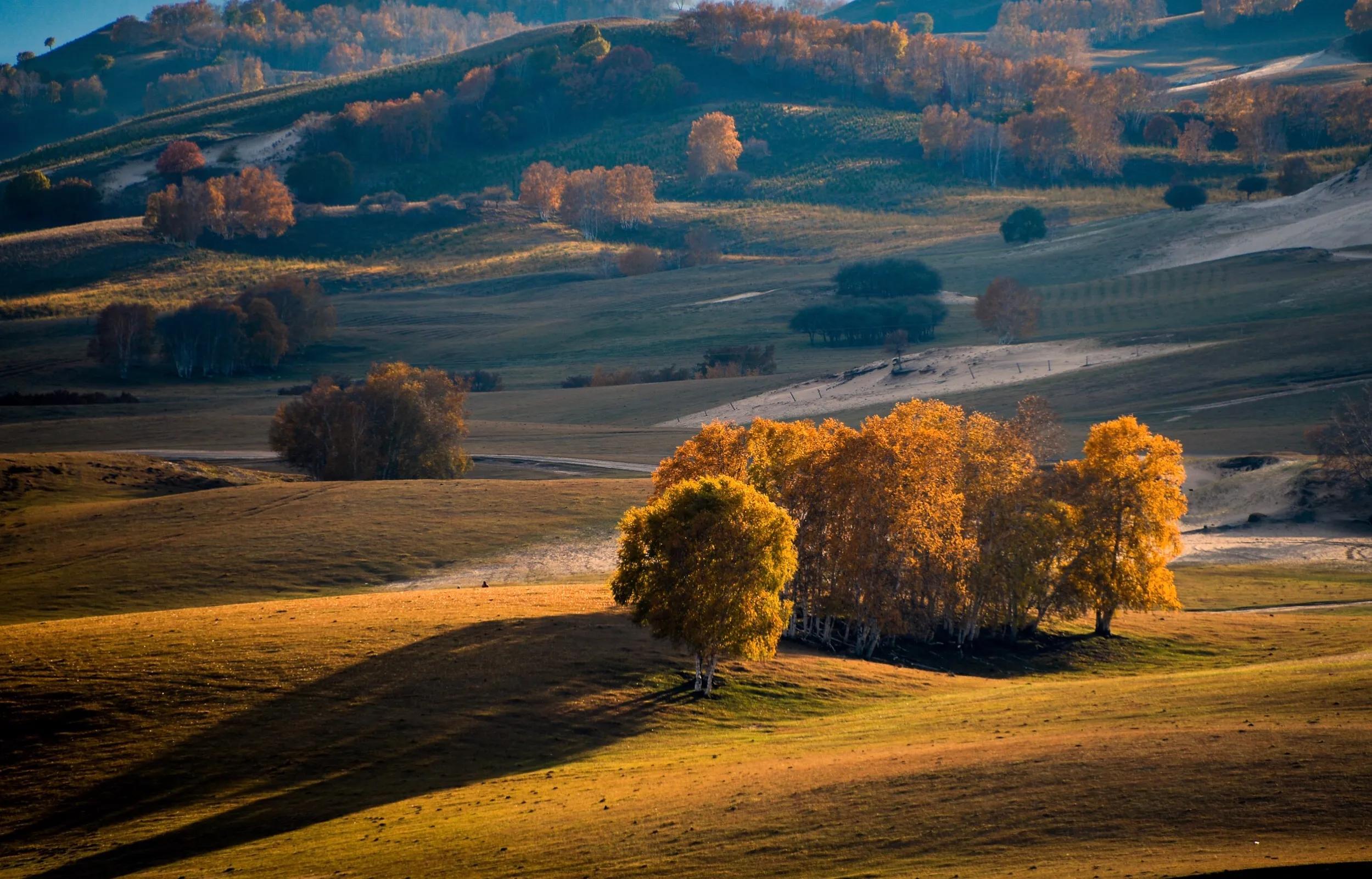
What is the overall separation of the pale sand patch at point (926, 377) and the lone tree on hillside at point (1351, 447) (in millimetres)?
42488

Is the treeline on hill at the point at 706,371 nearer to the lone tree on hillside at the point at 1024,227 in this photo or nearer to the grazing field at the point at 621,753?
the lone tree on hillside at the point at 1024,227

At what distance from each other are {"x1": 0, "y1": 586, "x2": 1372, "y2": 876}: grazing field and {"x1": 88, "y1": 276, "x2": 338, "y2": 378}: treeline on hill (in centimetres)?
10870

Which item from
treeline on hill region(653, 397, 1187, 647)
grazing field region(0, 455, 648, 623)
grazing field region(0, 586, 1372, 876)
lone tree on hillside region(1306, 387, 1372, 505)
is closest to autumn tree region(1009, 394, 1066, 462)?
treeline on hill region(653, 397, 1187, 647)

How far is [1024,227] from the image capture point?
192375 millimetres

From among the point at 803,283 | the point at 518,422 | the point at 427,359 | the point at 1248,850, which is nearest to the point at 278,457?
the point at 518,422

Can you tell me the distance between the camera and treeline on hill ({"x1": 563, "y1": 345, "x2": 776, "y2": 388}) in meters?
146

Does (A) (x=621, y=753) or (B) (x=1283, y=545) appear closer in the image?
(A) (x=621, y=753)

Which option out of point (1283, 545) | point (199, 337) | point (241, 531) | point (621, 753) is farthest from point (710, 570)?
point (199, 337)

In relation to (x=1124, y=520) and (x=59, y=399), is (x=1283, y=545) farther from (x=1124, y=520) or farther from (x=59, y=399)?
(x=59, y=399)

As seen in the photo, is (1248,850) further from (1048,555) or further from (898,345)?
(898,345)

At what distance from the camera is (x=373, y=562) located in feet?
218

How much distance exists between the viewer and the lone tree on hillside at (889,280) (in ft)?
557

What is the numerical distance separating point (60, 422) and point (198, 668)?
3363 inches

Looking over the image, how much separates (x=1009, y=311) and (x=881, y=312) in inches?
798
